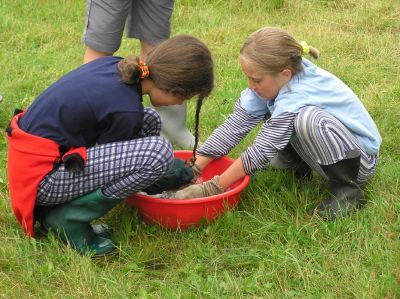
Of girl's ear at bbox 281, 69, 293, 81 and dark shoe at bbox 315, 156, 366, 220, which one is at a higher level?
girl's ear at bbox 281, 69, 293, 81

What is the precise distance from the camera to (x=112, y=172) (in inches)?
93.7

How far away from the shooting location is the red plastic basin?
8.20ft

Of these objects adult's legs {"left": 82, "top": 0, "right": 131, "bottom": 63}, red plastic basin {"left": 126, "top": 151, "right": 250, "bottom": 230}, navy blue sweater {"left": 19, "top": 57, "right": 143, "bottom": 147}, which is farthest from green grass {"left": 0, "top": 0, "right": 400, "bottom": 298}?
adult's legs {"left": 82, "top": 0, "right": 131, "bottom": 63}

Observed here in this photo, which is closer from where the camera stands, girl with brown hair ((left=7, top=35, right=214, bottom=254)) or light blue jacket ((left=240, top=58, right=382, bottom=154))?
girl with brown hair ((left=7, top=35, right=214, bottom=254))

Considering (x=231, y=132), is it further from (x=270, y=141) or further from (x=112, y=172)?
(x=112, y=172)

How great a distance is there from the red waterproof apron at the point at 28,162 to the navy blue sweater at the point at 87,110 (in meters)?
0.04

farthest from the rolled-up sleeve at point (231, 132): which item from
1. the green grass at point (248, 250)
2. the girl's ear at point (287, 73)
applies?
the girl's ear at point (287, 73)

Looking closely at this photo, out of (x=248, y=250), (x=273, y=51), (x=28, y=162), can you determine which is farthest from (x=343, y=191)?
(x=28, y=162)

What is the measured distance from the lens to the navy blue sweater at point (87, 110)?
2299mm

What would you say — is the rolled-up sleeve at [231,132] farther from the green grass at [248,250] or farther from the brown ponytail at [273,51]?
the brown ponytail at [273,51]

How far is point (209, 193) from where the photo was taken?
2680 mm

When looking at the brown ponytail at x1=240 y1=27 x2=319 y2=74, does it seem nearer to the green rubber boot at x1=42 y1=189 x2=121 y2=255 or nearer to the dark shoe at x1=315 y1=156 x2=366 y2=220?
the dark shoe at x1=315 y1=156 x2=366 y2=220

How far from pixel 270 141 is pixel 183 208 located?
17.3 inches

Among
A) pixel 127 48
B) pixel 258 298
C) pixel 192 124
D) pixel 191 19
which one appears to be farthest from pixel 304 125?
pixel 191 19
